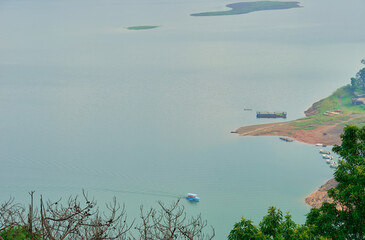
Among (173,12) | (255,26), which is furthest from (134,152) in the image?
(173,12)

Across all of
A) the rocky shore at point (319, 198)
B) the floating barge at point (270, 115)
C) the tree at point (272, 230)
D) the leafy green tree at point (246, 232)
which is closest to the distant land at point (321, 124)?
the floating barge at point (270, 115)

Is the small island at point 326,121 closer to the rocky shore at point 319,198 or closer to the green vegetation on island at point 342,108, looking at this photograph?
the green vegetation on island at point 342,108

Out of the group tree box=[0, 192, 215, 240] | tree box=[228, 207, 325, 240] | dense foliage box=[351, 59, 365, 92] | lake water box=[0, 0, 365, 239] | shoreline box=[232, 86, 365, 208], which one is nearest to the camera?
tree box=[0, 192, 215, 240]

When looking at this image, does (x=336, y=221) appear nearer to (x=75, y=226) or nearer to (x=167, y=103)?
(x=75, y=226)

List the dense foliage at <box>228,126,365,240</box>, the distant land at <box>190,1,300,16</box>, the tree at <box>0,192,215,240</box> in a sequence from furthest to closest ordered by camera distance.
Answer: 1. the distant land at <box>190,1,300,16</box>
2. the dense foliage at <box>228,126,365,240</box>
3. the tree at <box>0,192,215,240</box>

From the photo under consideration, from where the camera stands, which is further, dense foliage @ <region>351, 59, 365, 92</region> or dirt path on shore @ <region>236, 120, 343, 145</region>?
dense foliage @ <region>351, 59, 365, 92</region>

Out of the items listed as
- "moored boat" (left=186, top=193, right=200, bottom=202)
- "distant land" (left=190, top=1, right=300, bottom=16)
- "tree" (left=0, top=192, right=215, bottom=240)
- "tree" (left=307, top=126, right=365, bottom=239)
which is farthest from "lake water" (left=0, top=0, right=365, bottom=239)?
"tree" (left=307, top=126, right=365, bottom=239)

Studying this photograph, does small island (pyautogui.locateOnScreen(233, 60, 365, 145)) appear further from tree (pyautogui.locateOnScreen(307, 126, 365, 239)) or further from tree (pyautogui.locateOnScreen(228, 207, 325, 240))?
tree (pyautogui.locateOnScreen(228, 207, 325, 240))

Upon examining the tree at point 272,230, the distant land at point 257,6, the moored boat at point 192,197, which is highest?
the distant land at point 257,6
